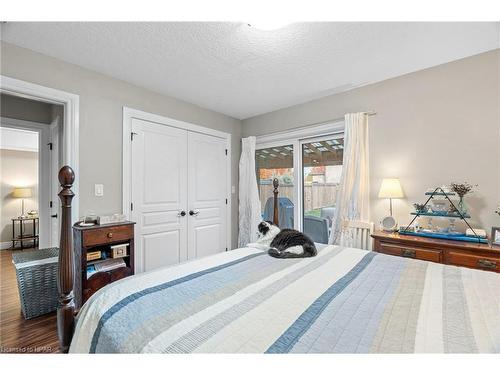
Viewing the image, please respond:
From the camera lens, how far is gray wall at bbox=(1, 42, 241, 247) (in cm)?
205

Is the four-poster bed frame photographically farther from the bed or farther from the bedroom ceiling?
the bedroom ceiling

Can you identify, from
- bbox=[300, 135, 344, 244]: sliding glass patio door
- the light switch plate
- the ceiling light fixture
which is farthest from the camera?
bbox=[300, 135, 344, 244]: sliding glass patio door

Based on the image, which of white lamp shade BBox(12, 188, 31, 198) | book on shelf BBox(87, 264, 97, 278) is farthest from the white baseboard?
book on shelf BBox(87, 264, 97, 278)

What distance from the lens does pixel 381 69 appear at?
7.75 feet

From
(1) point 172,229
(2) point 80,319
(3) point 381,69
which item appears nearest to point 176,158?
(1) point 172,229

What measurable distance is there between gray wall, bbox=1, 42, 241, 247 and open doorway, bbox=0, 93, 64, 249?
879mm

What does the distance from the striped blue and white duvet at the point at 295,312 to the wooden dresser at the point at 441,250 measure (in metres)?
0.56

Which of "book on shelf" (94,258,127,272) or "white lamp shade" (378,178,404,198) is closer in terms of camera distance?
"book on shelf" (94,258,127,272)

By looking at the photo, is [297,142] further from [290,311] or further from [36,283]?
[36,283]

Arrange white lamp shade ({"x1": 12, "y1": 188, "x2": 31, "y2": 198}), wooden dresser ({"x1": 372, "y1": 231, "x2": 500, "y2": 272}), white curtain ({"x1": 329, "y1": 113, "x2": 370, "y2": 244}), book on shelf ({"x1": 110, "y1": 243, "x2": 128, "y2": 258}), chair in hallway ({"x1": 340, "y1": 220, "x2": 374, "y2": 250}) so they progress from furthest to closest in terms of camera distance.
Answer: white lamp shade ({"x1": 12, "y1": 188, "x2": 31, "y2": 198}), white curtain ({"x1": 329, "y1": 113, "x2": 370, "y2": 244}), chair in hallway ({"x1": 340, "y1": 220, "x2": 374, "y2": 250}), book on shelf ({"x1": 110, "y1": 243, "x2": 128, "y2": 258}), wooden dresser ({"x1": 372, "y1": 231, "x2": 500, "y2": 272})

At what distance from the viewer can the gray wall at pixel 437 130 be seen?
2.04m

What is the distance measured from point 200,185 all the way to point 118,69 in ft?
5.53

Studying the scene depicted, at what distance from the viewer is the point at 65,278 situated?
3.84 ft
